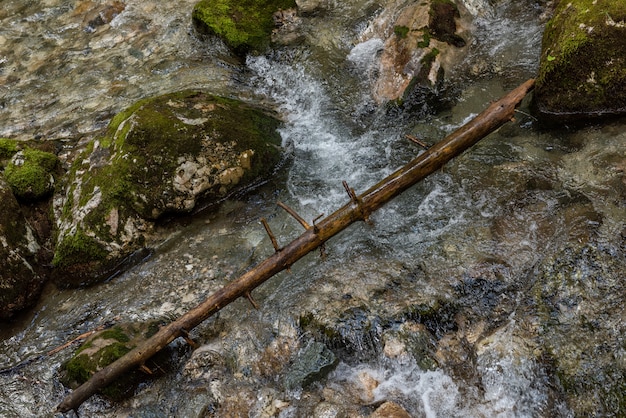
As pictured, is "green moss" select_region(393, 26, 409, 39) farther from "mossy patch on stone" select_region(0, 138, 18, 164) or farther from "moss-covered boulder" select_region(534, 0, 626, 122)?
"mossy patch on stone" select_region(0, 138, 18, 164)

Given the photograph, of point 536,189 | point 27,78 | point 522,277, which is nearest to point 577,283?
point 522,277

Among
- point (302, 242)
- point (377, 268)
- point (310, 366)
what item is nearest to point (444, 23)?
point (377, 268)

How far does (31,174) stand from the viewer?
616cm

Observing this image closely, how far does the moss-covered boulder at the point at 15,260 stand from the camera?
16.9 feet

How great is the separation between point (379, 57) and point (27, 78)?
279 inches

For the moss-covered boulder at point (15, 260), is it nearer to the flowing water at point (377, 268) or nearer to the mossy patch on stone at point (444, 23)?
the flowing water at point (377, 268)

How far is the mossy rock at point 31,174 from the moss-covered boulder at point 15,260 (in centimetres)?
28

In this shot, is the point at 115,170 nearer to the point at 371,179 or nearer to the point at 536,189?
the point at 371,179

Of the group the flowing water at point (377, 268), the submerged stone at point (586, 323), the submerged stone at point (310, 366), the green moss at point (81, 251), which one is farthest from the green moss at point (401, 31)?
the green moss at point (81, 251)

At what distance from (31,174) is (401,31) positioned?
553 cm

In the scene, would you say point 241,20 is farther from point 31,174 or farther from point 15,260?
point 15,260

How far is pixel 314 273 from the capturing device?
4.82 metres

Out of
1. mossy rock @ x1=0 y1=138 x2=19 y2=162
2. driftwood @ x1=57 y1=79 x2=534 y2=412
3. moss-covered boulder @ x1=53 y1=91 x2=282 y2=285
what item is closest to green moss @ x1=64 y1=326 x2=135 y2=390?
driftwood @ x1=57 y1=79 x2=534 y2=412

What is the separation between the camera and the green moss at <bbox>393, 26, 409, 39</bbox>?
6836 millimetres
